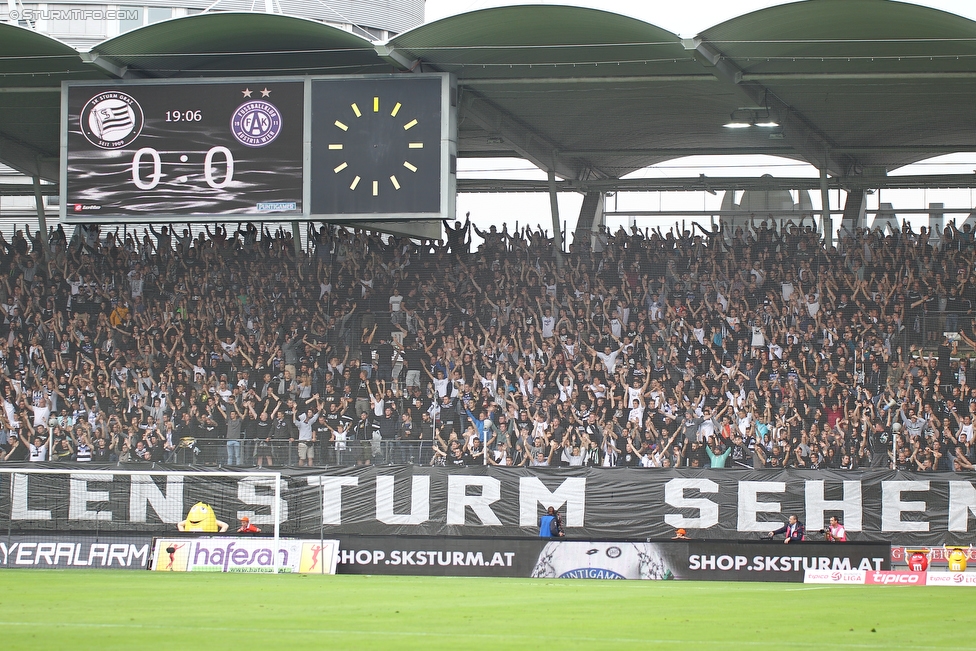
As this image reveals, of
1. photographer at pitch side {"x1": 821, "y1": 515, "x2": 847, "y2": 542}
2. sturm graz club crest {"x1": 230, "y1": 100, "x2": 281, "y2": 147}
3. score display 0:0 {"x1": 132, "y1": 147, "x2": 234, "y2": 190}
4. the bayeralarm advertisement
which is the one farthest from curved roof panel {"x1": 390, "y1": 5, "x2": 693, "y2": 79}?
the bayeralarm advertisement

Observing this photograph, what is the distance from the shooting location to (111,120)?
2347 cm

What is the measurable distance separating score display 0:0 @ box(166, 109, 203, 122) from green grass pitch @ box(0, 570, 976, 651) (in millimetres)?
A: 9572

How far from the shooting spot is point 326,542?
19.7 meters

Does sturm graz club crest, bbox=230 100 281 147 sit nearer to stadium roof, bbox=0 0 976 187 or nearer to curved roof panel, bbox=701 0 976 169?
stadium roof, bbox=0 0 976 187

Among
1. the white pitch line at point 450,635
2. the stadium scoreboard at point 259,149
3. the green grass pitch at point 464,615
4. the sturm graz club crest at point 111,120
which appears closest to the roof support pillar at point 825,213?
the stadium scoreboard at point 259,149

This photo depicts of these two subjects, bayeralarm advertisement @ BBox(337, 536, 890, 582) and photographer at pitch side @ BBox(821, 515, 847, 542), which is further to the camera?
photographer at pitch side @ BBox(821, 515, 847, 542)

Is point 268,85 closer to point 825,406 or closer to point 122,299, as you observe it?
point 122,299

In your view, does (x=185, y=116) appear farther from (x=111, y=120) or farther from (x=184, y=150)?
(x=111, y=120)

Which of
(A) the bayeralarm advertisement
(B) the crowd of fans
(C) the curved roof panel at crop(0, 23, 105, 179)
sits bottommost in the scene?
(A) the bayeralarm advertisement

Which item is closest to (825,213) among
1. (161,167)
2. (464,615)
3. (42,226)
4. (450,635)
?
(161,167)

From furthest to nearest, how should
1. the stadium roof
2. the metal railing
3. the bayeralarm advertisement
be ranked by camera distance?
1. the metal railing
2. the stadium roof
3. the bayeralarm advertisement

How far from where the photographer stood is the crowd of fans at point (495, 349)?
79.8 feet

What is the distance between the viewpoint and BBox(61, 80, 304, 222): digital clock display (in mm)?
23047

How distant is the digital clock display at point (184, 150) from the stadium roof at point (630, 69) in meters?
0.79
